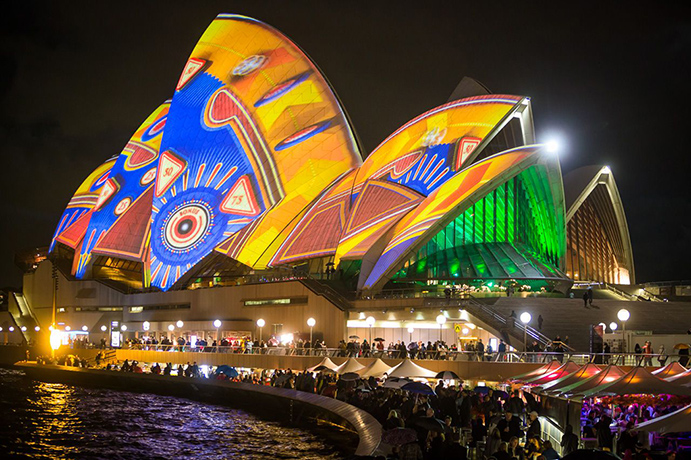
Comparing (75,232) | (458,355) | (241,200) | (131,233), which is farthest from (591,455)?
(75,232)

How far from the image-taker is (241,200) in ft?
160

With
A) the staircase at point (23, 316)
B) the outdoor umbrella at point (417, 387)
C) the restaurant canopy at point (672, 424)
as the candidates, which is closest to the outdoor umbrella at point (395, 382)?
the outdoor umbrella at point (417, 387)

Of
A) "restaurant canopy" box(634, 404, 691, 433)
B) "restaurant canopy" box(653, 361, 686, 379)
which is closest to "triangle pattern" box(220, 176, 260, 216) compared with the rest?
"restaurant canopy" box(653, 361, 686, 379)

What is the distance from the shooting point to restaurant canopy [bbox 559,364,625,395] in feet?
46.7

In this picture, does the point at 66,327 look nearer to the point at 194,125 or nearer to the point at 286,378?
the point at 194,125

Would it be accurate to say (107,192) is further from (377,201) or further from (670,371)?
(670,371)

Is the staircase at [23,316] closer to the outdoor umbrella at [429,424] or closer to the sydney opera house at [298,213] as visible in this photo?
the sydney opera house at [298,213]

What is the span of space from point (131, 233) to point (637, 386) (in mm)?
45923

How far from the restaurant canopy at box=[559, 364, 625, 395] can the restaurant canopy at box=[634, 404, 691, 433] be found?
341 cm

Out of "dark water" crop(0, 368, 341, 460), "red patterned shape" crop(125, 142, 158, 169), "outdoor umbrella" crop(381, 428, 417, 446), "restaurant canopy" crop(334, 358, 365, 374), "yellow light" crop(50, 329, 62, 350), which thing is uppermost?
"red patterned shape" crop(125, 142, 158, 169)

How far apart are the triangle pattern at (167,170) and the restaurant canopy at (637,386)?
1655 inches

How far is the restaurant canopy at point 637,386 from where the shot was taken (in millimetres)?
13359

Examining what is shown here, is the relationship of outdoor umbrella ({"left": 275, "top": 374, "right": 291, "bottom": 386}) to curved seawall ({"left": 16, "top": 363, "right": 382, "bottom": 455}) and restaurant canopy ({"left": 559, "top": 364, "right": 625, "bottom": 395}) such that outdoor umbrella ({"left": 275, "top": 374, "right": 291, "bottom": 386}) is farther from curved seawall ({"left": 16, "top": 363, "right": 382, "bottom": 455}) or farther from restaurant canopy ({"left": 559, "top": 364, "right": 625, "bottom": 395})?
restaurant canopy ({"left": 559, "top": 364, "right": 625, "bottom": 395})

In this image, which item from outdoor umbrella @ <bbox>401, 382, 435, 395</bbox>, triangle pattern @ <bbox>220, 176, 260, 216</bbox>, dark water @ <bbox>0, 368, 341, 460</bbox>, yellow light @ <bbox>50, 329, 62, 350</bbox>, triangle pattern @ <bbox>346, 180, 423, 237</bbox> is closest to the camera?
dark water @ <bbox>0, 368, 341, 460</bbox>
